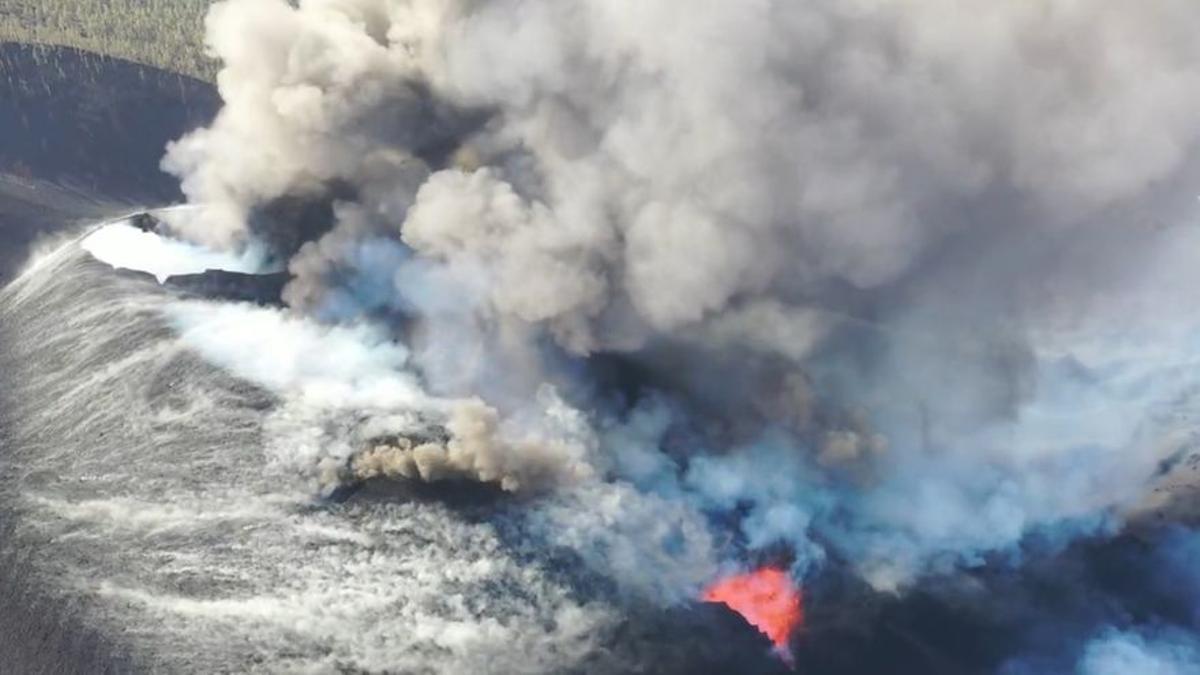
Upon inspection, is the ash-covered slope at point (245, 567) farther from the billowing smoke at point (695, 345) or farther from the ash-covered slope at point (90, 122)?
the ash-covered slope at point (90, 122)

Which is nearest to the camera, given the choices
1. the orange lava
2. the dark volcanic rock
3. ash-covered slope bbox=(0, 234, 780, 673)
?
ash-covered slope bbox=(0, 234, 780, 673)

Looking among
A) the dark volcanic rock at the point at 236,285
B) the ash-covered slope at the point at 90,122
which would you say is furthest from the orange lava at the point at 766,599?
the ash-covered slope at the point at 90,122

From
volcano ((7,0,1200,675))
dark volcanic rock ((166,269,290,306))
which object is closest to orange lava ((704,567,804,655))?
volcano ((7,0,1200,675))

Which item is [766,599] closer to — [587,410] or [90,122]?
[587,410]

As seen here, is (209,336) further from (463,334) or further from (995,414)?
(995,414)

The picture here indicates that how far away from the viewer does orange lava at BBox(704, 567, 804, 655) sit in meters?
56.8

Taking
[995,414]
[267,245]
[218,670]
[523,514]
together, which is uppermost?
[267,245]

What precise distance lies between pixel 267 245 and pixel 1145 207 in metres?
70.3

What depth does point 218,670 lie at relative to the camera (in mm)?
55250

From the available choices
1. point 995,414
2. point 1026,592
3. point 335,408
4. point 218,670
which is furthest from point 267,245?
point 1026,592

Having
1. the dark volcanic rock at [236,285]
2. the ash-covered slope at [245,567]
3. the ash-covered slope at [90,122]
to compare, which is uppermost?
the ash-covered slope at [90,122]

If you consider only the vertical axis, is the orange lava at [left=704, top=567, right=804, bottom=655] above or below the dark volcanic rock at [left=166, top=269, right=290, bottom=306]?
below

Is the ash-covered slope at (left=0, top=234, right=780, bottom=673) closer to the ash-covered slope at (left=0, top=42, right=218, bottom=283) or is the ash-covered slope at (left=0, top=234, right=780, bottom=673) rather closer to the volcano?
the volcano

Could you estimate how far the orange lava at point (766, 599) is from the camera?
2238 inches
